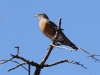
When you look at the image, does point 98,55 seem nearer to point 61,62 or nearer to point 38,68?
point 61,62

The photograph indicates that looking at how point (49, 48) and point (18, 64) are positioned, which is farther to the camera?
point (49, 48)

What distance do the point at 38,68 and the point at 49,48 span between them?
0.31m

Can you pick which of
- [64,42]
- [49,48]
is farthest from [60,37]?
[64,42]

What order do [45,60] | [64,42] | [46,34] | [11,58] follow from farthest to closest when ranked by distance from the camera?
[46,34] < [64,42] < [45,60] < [11,58]

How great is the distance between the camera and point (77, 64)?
2.79 metres

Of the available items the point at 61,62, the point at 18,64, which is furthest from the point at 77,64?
the point at 18,64

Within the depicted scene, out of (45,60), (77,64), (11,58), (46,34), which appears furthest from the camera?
(46,34)

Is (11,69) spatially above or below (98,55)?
below

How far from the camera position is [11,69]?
2850mm

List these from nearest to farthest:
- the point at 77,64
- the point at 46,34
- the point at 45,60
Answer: the point at 77,64
the point at 45,60
the point at 46,34

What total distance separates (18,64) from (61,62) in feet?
1.44

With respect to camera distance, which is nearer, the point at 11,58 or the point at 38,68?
the point at 11,58

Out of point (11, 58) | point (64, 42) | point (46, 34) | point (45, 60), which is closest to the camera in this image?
point (11, 58)

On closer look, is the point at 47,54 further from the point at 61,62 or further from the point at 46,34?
the point at 46,34
